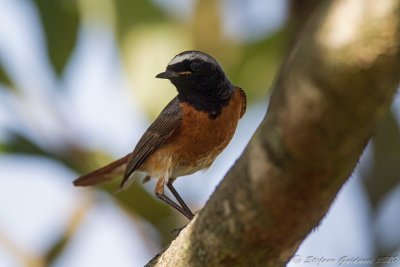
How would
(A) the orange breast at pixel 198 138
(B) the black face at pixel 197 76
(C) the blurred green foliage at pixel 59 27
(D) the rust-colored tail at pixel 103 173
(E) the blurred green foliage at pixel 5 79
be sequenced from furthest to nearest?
1. (E) the blurred green foliage at pixel 5 79
2. (C) the blurred green foliage at pixel 59 27
3. (D) the rust-colored tail at pixel 103 173
4. (B) the black face at pixel 197 76
5. (A) the orange breast at pixel 198 138

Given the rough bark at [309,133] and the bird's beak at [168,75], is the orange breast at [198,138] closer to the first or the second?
the bird's beak at [168,75]

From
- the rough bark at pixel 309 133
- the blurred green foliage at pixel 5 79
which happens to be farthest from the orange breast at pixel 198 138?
the blurred green foliage at pixel 5 79

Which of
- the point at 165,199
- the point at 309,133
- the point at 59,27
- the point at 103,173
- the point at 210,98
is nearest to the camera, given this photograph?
the point at 309,133

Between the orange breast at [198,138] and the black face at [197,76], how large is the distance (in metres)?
0.12

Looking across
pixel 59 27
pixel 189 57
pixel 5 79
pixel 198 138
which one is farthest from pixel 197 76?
pixel 5 79

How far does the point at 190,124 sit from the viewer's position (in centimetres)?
470

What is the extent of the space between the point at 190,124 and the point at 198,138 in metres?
0.13

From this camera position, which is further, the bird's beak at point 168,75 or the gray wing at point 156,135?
the bird's beak at point 168,75

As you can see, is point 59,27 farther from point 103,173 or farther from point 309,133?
point 309,133

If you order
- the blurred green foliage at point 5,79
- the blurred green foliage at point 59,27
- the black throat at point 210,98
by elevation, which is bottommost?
the black throat at point 210,98

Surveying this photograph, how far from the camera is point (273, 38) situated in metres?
6.91

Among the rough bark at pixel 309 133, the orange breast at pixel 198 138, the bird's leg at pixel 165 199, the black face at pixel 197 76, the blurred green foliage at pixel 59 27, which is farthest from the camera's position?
the blurred green foliage at pixel 59 27

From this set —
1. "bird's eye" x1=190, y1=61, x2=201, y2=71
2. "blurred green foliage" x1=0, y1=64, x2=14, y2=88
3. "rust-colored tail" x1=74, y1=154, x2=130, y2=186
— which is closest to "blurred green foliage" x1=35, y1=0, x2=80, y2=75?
"blurred green foliage" x1=0, y1=64, x2=14, y2=88

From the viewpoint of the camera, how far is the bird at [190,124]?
4.69m
